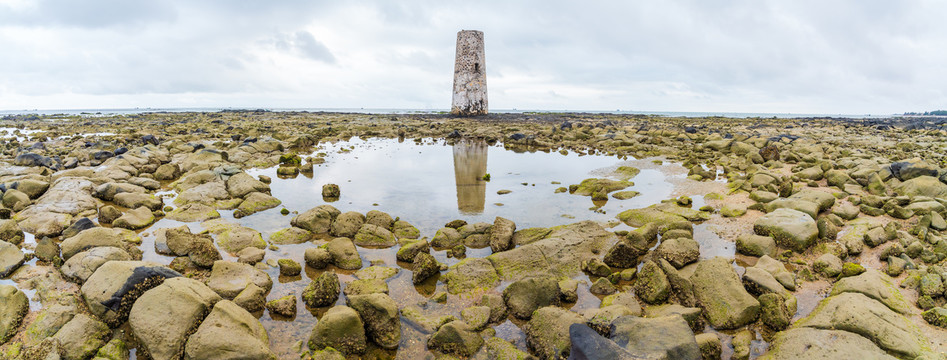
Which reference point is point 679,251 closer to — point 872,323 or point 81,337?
point 872,323

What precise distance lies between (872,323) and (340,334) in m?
4.69

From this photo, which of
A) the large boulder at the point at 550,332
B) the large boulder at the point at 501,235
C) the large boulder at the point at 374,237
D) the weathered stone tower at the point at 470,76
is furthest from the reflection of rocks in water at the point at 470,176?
the weathered stone tower at the point at 470,76

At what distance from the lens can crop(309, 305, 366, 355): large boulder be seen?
3.57 metres

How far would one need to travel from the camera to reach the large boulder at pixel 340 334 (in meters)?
3.57

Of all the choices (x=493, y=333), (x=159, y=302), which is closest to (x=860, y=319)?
(x=493, y=333)

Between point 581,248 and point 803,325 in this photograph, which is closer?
point 803,325

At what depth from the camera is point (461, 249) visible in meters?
5.78

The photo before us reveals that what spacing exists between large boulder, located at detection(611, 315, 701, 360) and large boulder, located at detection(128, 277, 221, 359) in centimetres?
370

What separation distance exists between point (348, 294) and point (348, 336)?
0.91 meters

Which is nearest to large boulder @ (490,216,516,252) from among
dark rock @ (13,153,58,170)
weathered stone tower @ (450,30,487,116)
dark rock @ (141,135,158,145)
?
dark rock @ (13,153,58,170)

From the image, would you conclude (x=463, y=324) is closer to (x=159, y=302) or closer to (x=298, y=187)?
(x=159, y=302)

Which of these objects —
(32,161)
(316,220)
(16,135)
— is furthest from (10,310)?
(16,135)

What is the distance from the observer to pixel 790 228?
5.85 meters

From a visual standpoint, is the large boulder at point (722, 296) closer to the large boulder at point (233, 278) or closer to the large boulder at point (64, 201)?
the large boulder at point (233, 278)
